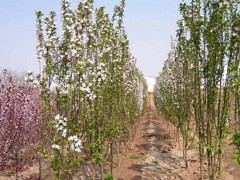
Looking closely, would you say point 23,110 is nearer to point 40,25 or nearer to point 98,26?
point 40,25

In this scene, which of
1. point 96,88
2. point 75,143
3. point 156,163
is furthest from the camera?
point 156,163

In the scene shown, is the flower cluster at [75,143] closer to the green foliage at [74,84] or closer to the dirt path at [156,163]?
the green foliage at [74,84]

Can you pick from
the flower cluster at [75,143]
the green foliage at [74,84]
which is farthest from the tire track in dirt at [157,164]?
the flower cluster at [75,143]

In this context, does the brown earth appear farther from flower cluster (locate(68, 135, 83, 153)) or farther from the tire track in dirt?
flower cluster (locate(68, 135, 83, 153))

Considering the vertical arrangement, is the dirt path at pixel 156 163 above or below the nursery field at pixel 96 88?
below

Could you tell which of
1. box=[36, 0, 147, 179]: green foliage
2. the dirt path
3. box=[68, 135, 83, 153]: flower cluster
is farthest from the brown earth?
box=[68, 135, 83, 153]: flower cluster

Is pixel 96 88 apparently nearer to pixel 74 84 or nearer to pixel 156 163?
pixel 74 84

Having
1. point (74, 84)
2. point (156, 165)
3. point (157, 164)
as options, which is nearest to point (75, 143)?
point (74, 84)

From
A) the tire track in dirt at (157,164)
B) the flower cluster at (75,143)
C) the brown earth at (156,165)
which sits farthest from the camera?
the tire track in dirt at (157,164)

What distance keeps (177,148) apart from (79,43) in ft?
43.8

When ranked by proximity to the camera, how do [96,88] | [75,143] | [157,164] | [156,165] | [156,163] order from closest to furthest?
[75,143], [96,88], [156,165], [157,164], [156,163]

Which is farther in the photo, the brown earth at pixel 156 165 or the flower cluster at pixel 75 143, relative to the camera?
the brown earth at pixel 156 165

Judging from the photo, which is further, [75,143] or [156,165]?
[156,165]

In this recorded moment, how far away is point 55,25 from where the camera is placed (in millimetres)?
7469
